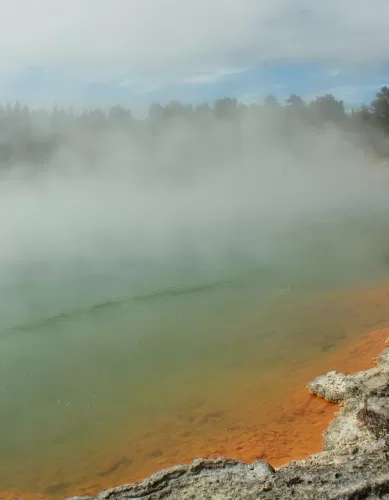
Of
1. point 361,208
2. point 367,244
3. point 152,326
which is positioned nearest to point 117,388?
point 152,326

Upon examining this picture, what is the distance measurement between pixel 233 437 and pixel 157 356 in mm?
1911

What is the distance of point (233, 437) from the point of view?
4164 millimetres

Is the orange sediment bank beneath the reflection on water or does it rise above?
beneath

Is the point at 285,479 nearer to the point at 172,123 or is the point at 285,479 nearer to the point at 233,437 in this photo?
the point at 233,437

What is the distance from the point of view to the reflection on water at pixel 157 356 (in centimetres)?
414

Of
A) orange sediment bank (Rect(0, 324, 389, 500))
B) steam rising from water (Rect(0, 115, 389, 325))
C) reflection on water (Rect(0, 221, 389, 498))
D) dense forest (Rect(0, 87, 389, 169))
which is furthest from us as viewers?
dense forest (Rect(0, 87, 389, 169))

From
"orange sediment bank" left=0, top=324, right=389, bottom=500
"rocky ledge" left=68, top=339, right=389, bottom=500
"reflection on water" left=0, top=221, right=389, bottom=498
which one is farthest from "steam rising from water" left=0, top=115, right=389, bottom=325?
"rocky ledge" left=68, top=339, right=389, bottom=500

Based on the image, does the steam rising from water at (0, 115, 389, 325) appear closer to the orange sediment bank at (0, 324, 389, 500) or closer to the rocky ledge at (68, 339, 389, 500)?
the orange sediment bank at (0, 324, 389, 500)

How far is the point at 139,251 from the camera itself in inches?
430

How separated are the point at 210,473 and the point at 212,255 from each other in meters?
A: 7.76

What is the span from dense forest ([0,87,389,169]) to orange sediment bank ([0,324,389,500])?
89.4 ft

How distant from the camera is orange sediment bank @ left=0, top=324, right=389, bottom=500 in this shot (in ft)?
12.3

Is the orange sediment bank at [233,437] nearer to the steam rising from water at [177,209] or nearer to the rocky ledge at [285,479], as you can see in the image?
the rocky ledge at [285,479]

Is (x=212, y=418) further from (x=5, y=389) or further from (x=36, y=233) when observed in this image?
(x=36, y=233)
